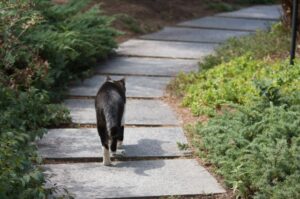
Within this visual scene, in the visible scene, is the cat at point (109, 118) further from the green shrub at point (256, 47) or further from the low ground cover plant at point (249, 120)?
the green shrub at point (256, 47)

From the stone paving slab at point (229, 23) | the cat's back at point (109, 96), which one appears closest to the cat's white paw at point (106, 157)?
the cat's back at point (109, 96)

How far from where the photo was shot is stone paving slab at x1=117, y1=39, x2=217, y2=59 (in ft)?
36.8

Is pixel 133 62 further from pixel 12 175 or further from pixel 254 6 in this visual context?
pixel 254 6

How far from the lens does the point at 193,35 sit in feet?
43.3

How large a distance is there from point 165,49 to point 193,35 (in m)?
1.69

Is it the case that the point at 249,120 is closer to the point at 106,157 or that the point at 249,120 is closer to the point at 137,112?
the point at 106,157

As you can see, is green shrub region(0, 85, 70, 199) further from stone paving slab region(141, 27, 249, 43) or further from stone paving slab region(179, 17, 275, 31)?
stone paving slab region(179, 17, 275, 31)

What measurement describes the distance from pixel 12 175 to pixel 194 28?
33.3 feet

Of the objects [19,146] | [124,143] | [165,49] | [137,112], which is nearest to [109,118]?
[124,143]

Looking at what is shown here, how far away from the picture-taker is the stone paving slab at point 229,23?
14.2 m

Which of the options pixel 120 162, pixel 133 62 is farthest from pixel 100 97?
pixel 133 62

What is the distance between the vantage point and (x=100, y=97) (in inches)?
242

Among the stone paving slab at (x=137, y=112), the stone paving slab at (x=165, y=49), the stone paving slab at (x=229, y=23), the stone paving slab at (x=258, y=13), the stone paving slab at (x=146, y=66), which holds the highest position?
the stone paving slab at (x=258, y=13)

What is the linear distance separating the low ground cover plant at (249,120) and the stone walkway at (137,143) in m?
0.24
